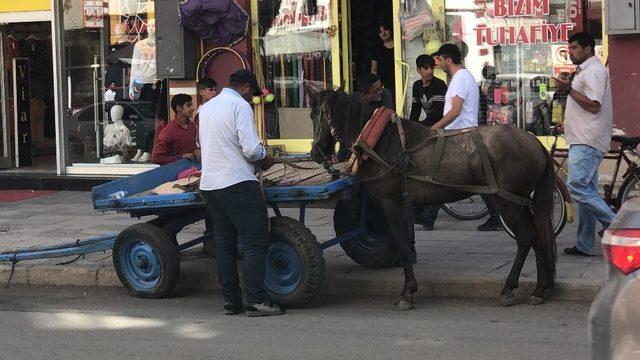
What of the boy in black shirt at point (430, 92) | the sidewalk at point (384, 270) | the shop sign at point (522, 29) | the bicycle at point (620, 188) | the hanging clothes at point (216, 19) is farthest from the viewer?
the hanging clothes at point (216, 19)

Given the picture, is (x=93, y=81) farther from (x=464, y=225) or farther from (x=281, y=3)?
(x=464, y=225)

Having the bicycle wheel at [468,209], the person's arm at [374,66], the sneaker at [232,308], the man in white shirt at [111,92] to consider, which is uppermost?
the person's arm at [374,66]

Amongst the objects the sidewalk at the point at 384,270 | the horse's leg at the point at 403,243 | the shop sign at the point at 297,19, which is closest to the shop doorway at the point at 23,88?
the sidewalk at the point at 384,270

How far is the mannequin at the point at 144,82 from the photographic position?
15266mm

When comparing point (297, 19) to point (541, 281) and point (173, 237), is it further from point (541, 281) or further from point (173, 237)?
point (541, 281)

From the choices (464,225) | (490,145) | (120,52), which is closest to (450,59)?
(490,145)

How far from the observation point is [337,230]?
376 inches

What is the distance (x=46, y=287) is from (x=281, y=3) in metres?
5.95

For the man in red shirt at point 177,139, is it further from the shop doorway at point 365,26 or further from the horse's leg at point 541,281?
the shop doorway at point 365,26

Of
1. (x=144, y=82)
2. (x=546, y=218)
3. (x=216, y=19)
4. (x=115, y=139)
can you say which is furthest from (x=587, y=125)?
(x=115, y=139)

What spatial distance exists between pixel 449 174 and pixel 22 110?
37.3ft

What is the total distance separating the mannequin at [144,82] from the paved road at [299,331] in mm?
6576

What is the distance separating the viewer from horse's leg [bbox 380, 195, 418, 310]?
27.0 ft

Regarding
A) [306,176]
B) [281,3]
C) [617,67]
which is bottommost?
[306,176]
